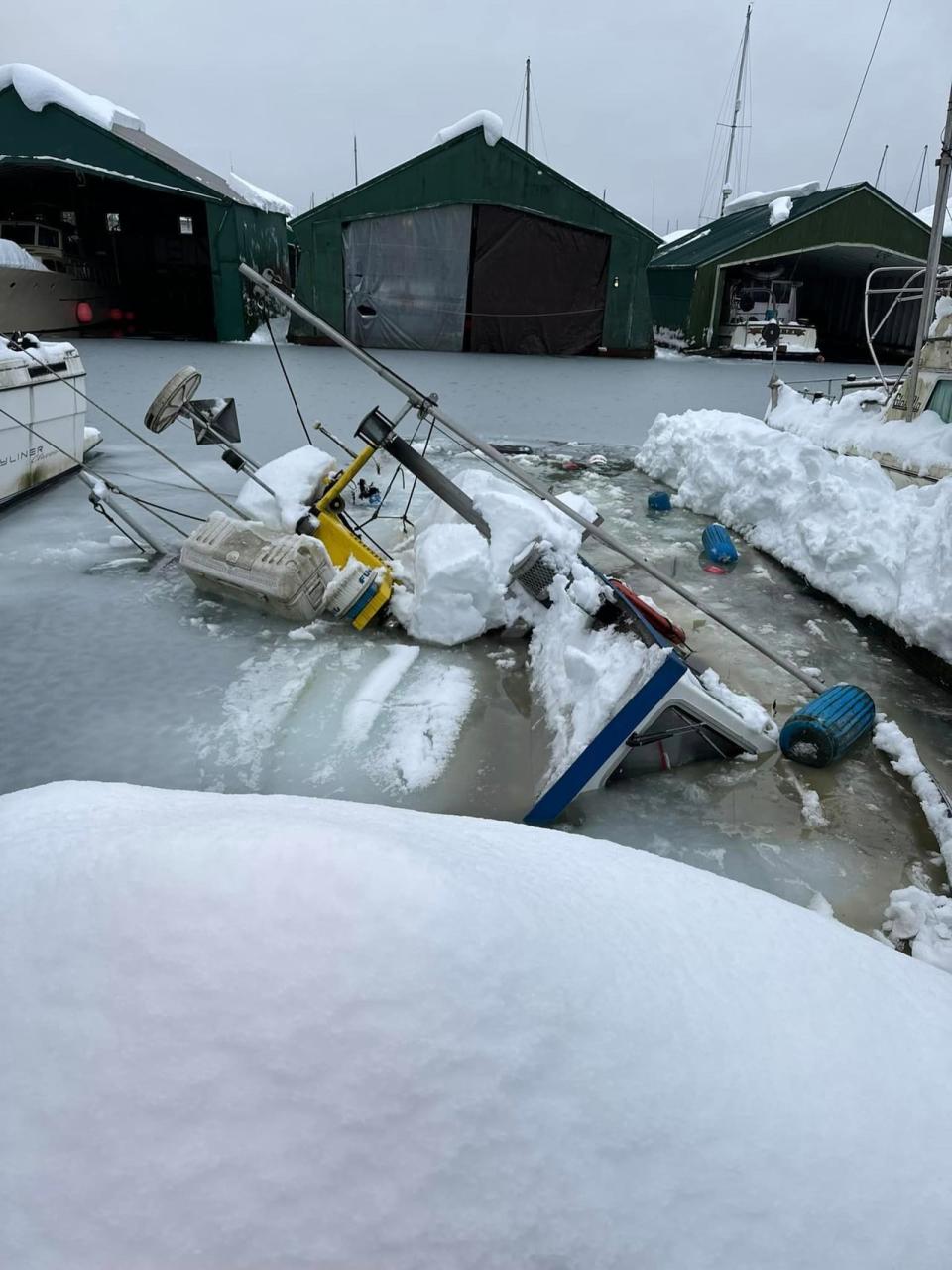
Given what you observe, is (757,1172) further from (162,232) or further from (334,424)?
(162,232)

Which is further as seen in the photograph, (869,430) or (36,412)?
(869,430)

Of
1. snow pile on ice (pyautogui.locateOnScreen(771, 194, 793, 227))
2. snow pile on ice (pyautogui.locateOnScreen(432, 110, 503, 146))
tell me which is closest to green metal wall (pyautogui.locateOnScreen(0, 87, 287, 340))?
snow pile on ice (pyautogui.locateOnScreen(432, 110, 503, 146))

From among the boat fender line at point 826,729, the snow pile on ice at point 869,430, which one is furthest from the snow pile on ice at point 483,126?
the boat fender line at point 826,729

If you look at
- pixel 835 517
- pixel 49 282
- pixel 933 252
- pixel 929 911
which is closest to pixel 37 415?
pixel 835 517

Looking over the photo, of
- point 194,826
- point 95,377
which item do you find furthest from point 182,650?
point 95,377

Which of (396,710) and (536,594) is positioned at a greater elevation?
(536,594)

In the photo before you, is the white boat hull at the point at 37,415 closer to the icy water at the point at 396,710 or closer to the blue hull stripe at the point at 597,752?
the icy water at the point at 396,710

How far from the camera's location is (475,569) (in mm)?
4824

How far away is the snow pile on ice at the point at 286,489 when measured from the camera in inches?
215

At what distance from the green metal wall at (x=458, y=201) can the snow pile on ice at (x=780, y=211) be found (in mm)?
4896

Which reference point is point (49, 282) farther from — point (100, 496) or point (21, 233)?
point (100, 496)

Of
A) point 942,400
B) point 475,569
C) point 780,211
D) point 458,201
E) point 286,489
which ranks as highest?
point 780,211

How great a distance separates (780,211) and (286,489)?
27.5m

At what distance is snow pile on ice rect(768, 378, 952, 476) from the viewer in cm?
668
